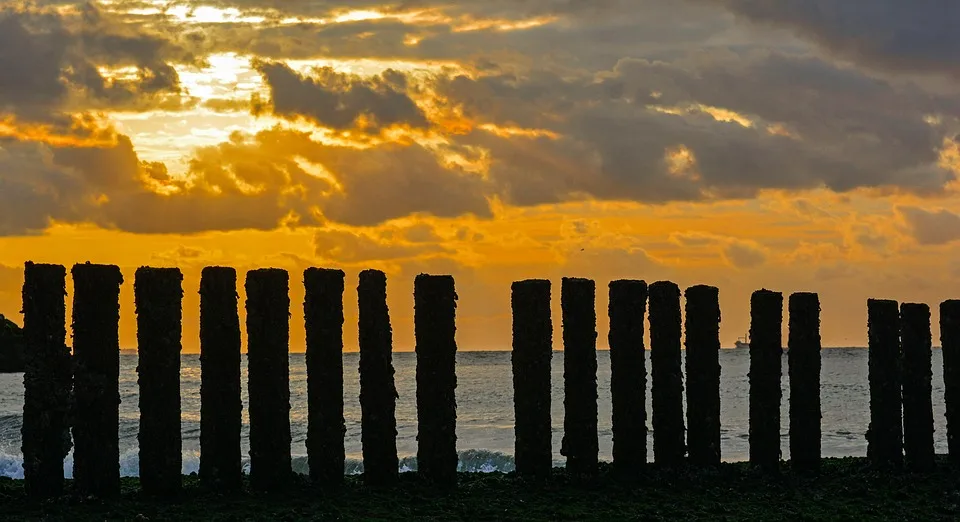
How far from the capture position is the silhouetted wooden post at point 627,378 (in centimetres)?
1498

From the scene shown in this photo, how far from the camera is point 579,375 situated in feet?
48.3

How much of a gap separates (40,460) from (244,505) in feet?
7.47

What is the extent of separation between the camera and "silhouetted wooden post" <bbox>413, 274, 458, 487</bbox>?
14.1 metres

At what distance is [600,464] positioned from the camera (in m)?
15.8

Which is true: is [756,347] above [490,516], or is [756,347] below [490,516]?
above

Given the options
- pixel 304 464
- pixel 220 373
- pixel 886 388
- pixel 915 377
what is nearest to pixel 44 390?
pixel 220 373

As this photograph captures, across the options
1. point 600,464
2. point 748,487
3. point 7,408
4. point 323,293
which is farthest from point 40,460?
point 7,408

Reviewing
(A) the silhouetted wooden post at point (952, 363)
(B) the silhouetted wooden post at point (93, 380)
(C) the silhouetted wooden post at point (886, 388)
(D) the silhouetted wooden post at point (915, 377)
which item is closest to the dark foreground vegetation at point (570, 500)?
(B) the silhouetted wooden post at point (93, 380)

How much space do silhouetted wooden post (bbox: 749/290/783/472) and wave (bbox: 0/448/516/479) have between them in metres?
8.46

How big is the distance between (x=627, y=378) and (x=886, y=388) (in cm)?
384

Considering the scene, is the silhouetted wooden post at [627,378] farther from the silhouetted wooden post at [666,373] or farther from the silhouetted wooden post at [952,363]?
the silhouetted wooden post at [952,363]

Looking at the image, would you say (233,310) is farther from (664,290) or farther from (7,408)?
(7,408)

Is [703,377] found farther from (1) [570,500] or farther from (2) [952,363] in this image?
(2) [952,363]

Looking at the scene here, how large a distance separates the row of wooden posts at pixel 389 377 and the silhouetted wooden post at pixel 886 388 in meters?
0.02
